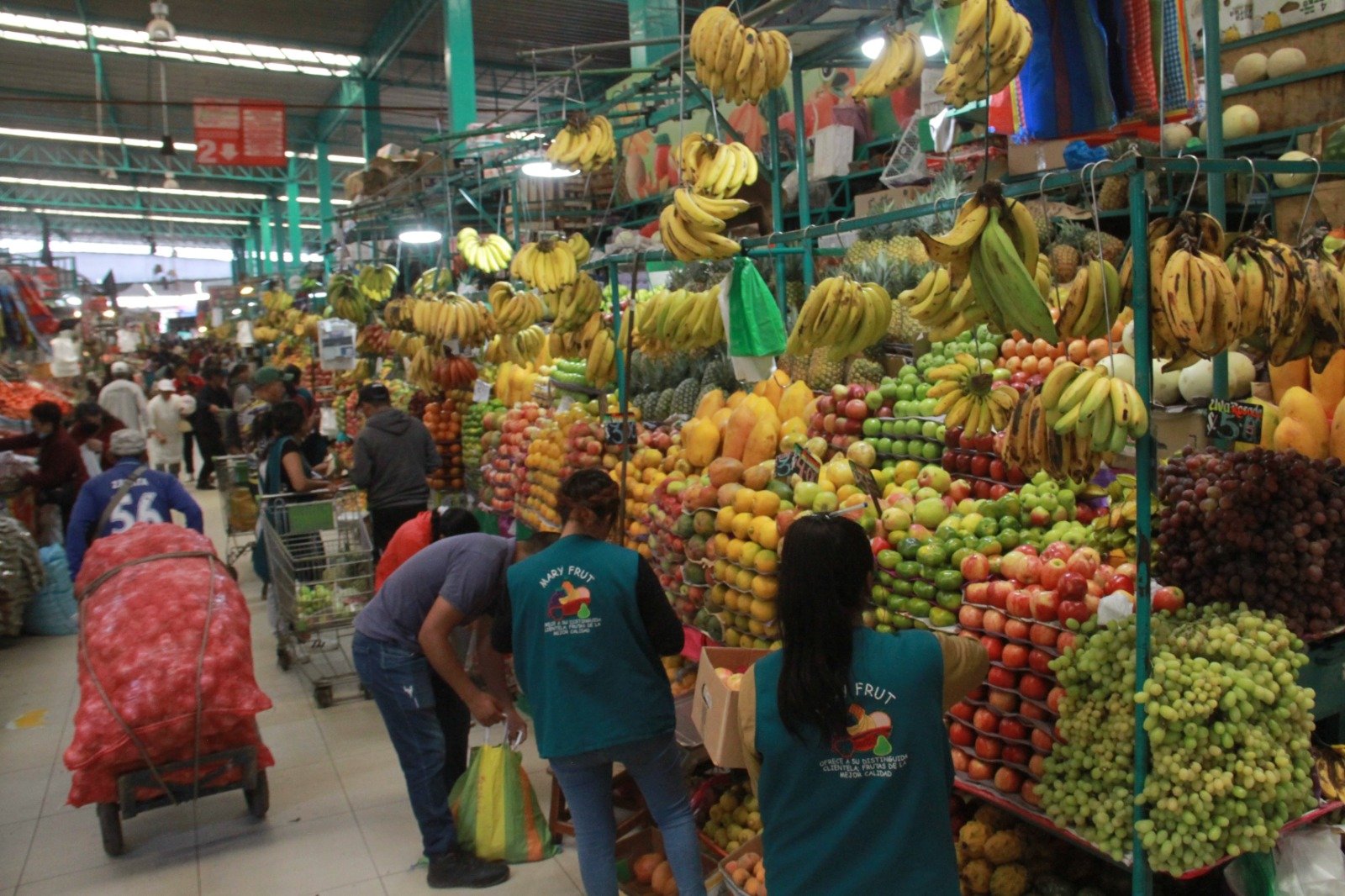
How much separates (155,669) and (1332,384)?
4.29 m

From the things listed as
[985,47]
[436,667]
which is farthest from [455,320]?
[985,47]

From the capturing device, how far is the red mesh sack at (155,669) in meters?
3.91

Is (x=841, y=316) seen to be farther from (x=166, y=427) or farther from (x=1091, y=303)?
(x=166, y=427)

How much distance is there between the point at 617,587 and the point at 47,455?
663cm

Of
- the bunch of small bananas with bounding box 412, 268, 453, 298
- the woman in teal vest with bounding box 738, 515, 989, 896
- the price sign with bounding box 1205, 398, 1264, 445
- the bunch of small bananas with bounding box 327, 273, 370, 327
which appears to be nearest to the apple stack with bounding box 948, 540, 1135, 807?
the price sign with bounding box 1205, 398, 1264, 445

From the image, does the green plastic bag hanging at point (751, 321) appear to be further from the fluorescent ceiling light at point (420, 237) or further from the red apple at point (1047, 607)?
the fluorescent ceiling light at point (420, 237)

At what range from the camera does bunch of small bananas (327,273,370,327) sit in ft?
35.0

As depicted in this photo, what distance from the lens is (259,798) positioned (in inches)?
175

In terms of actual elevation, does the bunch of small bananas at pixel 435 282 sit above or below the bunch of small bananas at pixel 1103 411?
above

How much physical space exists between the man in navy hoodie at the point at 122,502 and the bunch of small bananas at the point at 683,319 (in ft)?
8.08

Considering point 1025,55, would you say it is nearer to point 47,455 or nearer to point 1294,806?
point 1294,806

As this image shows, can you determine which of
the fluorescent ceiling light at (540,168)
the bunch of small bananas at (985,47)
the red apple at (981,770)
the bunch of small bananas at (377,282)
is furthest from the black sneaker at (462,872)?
the bunch of small bananas at (377,282)

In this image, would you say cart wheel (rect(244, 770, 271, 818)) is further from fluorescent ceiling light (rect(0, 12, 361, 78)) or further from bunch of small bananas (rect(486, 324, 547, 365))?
fluorescent ceiling light (rect(0, 12, 361, 78))

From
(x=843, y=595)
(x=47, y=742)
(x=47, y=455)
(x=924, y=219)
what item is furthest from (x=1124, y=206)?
(x=47, y=455)
